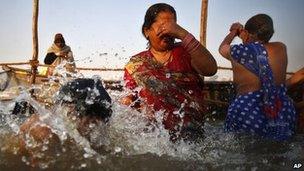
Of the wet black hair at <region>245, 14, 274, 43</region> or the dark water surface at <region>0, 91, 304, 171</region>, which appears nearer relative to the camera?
the dark water surface at <region>0, 91, 304, 171</region>

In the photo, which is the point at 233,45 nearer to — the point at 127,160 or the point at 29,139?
the point at 127,160

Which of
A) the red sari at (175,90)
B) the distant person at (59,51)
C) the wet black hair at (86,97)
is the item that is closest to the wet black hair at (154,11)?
the red sari at (175,90)

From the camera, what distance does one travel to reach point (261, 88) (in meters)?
3.80

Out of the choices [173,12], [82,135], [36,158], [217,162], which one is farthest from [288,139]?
[36,158]

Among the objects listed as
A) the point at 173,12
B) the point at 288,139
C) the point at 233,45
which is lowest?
the point at 288,139

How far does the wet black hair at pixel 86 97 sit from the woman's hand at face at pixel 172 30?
0.84 meters

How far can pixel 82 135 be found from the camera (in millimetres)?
2676

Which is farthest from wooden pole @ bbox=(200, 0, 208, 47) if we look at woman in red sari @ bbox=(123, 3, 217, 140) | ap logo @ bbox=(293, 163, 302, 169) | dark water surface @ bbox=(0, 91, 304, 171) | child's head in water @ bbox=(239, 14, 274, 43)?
ap logo @ bbox=(293, 163, 302, 169)

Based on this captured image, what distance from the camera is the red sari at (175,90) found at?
142 inches

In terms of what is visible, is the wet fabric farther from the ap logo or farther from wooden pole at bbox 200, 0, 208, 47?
wooden pole at bbox 200, 0, 208, 47

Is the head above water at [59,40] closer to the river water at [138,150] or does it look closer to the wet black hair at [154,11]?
the river water at [138,150]

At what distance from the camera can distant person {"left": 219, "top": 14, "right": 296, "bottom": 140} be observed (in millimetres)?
3771

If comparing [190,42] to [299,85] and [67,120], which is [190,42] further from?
[299,85]

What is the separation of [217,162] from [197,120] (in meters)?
0.82
